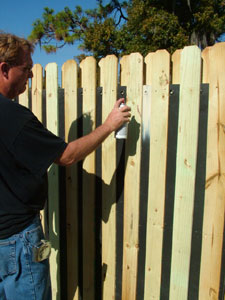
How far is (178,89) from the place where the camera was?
1.64 m

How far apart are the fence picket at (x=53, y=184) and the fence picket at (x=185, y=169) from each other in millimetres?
1101

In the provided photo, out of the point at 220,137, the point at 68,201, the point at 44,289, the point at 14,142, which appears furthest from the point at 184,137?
the point at 44,289

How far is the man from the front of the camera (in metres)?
1.40

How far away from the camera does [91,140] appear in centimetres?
158

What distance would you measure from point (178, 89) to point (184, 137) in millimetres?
319

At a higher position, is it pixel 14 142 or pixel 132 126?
pixel 132 126

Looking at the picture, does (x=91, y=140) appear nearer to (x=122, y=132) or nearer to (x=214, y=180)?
(x=122, y=132)

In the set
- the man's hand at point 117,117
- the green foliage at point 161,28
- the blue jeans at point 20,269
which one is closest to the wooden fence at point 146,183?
the man's hand at point 117,117

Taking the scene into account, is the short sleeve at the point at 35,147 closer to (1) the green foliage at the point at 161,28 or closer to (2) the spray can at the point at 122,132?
(2) the spray can at the point at 122,132

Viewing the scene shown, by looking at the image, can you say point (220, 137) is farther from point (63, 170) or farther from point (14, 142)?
point (63, 170)

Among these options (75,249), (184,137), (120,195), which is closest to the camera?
(184,137)

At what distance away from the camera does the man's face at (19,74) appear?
1.55 meters

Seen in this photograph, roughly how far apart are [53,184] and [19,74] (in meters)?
1.07

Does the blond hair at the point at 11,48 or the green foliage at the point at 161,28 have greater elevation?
the green foliage at the point at 161,28
